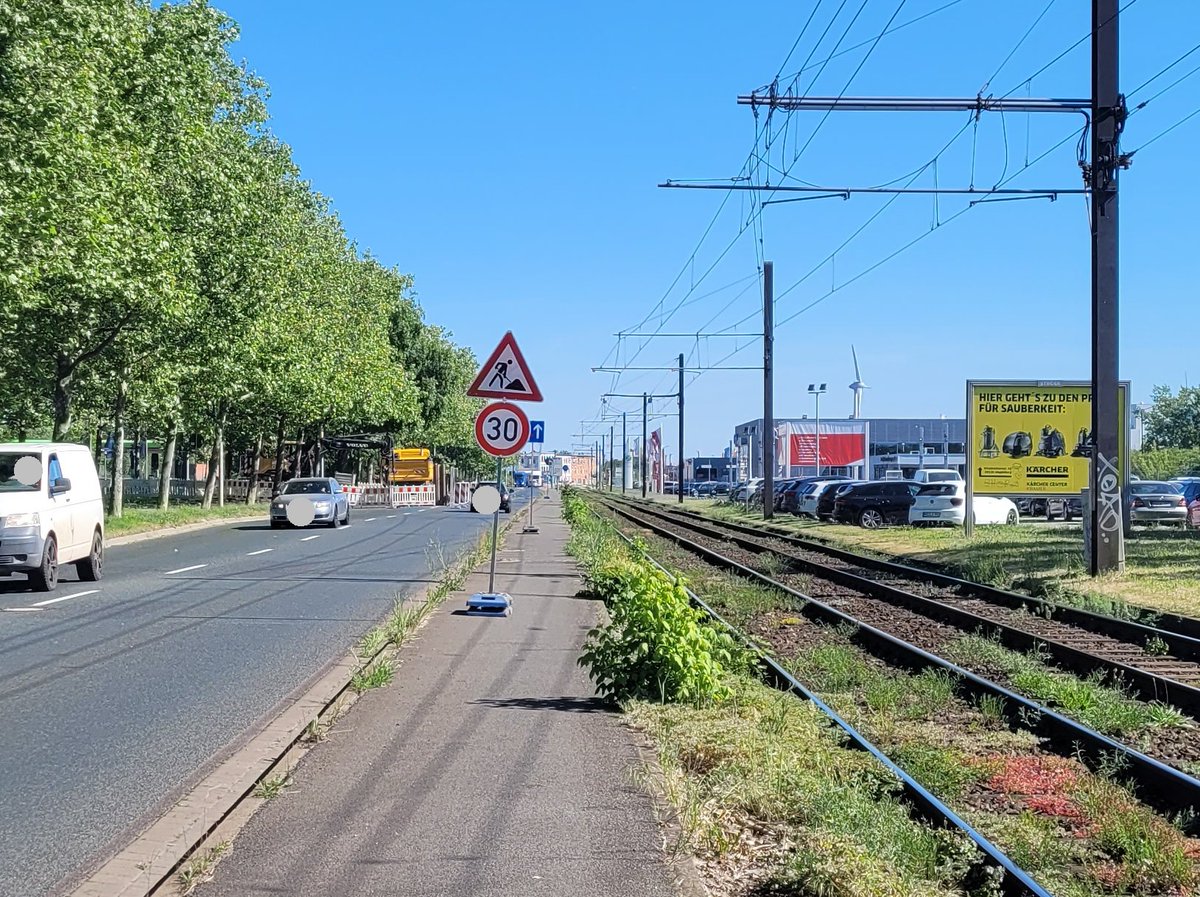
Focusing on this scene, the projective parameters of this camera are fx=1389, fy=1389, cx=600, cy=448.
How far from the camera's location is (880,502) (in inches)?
1799

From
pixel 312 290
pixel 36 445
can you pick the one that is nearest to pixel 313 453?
pixel 312 290

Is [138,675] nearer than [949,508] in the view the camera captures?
Yes

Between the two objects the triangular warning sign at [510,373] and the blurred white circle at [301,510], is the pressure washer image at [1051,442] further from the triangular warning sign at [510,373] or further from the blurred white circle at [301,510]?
the triangular warning sign at [510,373]

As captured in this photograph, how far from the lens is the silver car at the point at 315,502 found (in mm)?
40250

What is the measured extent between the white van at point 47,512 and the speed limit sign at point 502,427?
652cm

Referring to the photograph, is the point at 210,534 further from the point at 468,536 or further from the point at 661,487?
the point at 661,487

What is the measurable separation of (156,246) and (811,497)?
1160 inches

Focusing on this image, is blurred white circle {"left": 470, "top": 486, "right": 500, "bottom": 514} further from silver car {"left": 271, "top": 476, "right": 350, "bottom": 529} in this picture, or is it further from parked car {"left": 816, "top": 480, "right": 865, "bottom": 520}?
parked car {"left": 816, "top": 480, "right": 865, "bottom": 520}

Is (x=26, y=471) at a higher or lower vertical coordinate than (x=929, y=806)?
higher

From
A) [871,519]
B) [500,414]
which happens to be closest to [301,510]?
[871,519]

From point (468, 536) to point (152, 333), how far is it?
10.6 m

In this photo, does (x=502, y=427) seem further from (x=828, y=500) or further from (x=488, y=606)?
(x=828, y=500)

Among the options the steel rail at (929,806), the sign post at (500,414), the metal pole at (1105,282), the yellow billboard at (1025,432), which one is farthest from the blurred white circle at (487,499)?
the yellow billboard at (1025,432)

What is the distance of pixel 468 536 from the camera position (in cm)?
3531
